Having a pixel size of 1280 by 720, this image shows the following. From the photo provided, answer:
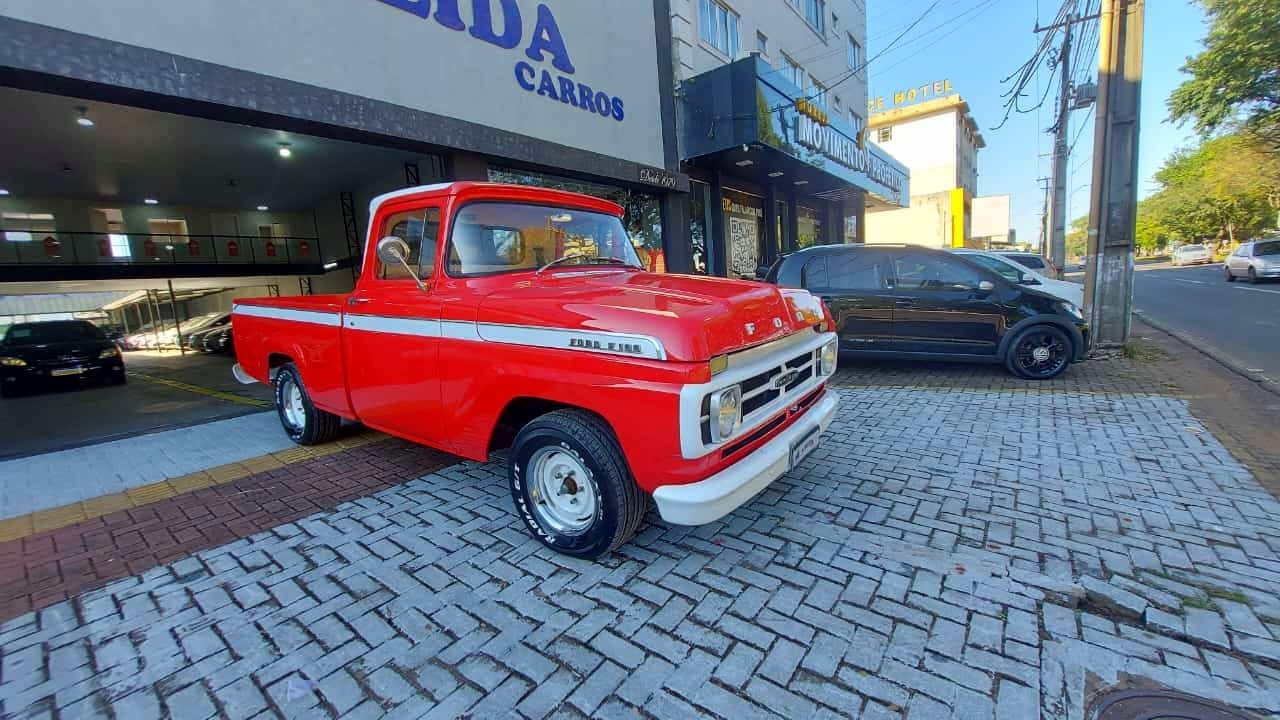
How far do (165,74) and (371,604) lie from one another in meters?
5.89

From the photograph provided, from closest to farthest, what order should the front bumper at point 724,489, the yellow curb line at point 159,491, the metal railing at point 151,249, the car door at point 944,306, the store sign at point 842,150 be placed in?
the front bumper at point 724,489 < the yellow curb line at point 159,491 < the car door at point 944,306 < the store sign at point 842,150 < the metal railing at point 151,249

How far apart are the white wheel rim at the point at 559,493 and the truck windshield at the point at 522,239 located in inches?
49.3

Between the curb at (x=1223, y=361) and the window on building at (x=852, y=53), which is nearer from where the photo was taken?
the curb at (x=1223, y=361)

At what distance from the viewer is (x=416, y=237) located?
143 inches

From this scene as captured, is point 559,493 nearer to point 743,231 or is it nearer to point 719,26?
point 743,231

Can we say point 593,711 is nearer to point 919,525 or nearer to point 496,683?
point 496,683

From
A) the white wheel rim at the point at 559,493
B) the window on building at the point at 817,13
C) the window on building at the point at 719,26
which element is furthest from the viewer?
the window on building at the point at 817,13

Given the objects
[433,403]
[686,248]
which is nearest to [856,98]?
[686,248]

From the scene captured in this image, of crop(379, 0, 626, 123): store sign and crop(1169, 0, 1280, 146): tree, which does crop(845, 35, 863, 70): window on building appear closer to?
crop(1169, 0, 1280, 146): tree

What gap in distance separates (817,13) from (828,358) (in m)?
20.6

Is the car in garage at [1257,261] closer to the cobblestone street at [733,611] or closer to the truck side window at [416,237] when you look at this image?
the cobblestone street at [733,611]

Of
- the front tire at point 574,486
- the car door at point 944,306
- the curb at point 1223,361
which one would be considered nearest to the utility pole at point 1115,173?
the curb at point 1223,361

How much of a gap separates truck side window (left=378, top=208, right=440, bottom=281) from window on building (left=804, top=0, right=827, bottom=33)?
748 inches

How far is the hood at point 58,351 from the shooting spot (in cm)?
981
